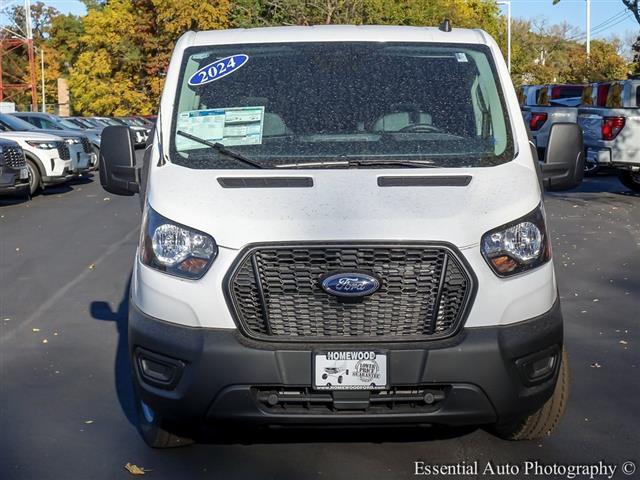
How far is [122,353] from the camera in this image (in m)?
7.59

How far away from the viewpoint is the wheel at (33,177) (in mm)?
20516

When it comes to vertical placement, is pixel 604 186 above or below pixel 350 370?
below

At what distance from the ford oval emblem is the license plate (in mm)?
252

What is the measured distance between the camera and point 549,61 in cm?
8244

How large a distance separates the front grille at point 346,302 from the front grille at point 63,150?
17.6m

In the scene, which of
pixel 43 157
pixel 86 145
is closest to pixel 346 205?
pixel 43 157

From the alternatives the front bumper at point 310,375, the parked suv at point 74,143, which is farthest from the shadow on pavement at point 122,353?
the parked suv at point 74,143

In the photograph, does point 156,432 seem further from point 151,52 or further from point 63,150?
point 151,52

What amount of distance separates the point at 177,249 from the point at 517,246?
151 cm

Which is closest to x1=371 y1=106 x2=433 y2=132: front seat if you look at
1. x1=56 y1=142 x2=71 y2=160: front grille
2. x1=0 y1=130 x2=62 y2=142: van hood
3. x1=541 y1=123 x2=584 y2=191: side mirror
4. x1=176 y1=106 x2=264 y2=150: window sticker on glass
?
x1=176 y1=106 x2=264 y2=150: window sticker on glass

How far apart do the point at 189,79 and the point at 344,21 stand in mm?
24749

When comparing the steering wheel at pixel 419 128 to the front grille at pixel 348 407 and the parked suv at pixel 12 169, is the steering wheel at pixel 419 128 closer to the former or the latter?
the front grille at pixel 348 407

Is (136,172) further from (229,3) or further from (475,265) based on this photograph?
(229,3)

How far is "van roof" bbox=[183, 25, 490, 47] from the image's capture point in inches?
233
